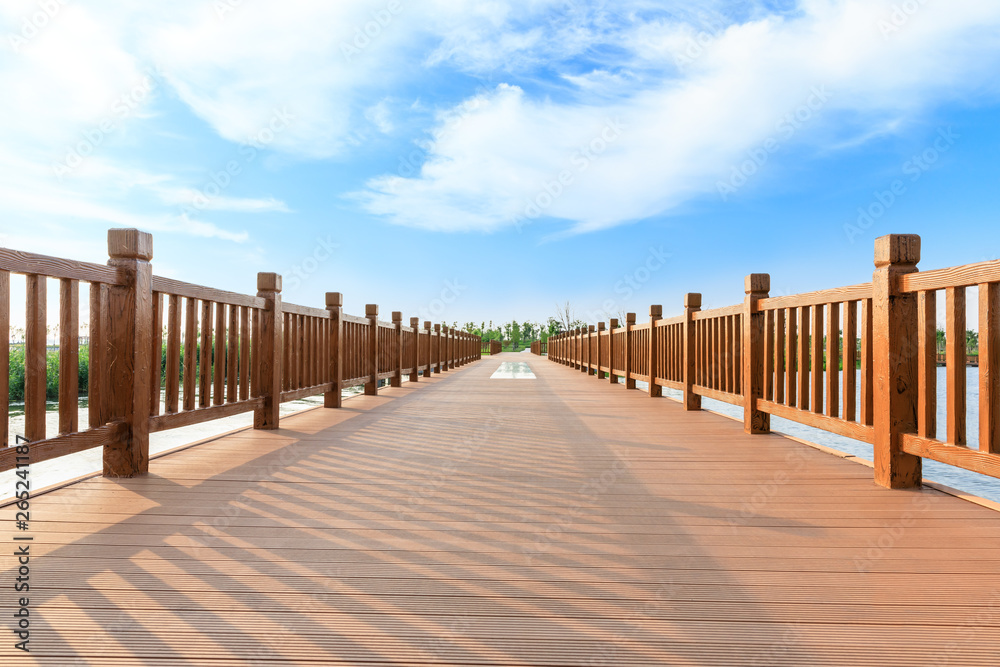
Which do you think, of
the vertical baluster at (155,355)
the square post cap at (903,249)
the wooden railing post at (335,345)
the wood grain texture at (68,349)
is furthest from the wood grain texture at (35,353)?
the square post cap at (903,249)

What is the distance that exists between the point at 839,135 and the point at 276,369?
23.0 metres

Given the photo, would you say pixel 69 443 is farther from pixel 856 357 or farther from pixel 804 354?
pixel 804 354

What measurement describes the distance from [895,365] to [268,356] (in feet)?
13.9

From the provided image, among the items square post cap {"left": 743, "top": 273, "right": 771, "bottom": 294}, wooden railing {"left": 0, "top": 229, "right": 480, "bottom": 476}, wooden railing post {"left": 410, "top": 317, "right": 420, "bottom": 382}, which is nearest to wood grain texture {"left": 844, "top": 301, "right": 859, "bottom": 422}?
square post cap {"left": 743, "top": 273, "right": 771, "bottom": 294}

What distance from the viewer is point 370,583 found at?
4.76 ft

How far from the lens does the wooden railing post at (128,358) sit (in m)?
2.56

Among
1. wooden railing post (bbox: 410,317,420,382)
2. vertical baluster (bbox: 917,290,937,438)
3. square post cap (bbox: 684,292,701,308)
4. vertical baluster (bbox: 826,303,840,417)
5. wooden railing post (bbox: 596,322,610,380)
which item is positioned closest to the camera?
vertical baluster (bbox: 917,290,937,438)

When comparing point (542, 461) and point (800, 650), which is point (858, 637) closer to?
point (800, 650)

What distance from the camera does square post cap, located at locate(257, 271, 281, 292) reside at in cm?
418

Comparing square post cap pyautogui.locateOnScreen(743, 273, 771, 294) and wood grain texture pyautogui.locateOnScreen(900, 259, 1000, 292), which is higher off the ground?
square post cap pyautogui.locateOnScreen(743, 273, 771, 294)

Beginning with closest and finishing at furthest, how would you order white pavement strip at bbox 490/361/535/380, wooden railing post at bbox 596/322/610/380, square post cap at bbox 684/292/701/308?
square post cap at bbox 684/292/701/308 → white pavement strip at bbox 490/361/535/380 → wooden railing post at bbox 596/322/610/380

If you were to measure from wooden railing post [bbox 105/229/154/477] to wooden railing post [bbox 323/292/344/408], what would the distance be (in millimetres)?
3012

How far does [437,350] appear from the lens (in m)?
13.2

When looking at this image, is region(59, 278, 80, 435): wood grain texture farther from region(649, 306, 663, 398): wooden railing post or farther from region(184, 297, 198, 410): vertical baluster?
region(649, 306, 663, 398): wooden railing post
